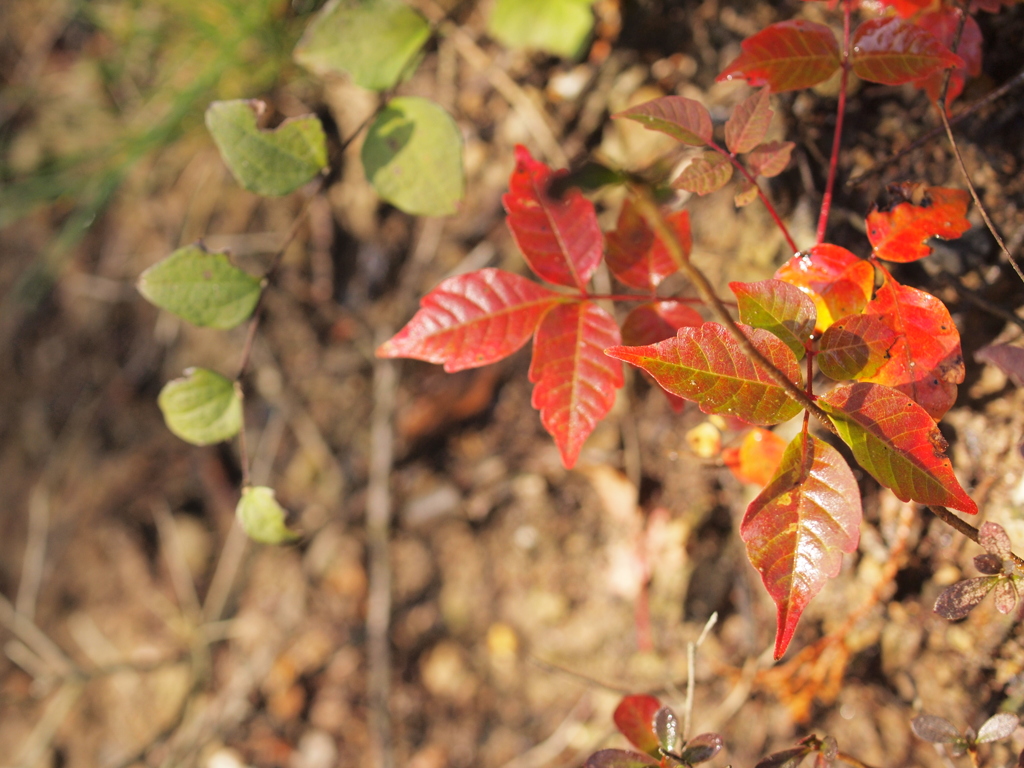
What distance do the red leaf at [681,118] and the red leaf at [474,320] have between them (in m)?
0.23

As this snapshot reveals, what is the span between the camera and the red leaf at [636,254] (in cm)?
81

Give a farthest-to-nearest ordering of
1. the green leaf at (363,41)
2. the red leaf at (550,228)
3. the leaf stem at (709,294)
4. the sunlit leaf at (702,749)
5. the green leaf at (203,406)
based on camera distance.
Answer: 1. the green leaf at (363,41)
2. the green leaf at (203,406)
3. the red leaf at (550,228)
4. the sunlit leaf at (702,749)
5. the leaf stem at (709,294)

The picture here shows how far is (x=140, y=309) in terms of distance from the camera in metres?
1.79

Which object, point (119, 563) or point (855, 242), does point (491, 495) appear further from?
point (119, 563)

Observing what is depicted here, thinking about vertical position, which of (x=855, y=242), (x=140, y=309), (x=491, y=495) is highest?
(x=855, y=242)

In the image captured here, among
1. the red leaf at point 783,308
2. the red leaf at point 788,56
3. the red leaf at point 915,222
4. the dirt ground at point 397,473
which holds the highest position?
the red leaf at point 788,56

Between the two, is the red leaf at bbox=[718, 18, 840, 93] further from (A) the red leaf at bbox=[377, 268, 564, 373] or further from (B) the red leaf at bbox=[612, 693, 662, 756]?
(B) the red leaf at bbox=[612, 693, 662, 756]

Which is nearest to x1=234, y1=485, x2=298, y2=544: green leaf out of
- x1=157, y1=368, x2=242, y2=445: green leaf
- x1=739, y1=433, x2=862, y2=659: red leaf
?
x1=157, y1=368, x2=242, y2=445: green leaf

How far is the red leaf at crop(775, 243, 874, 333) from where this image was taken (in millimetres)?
664

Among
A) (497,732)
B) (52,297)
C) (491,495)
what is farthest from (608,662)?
(52,297)

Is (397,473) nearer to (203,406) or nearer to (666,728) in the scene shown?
(203,406)

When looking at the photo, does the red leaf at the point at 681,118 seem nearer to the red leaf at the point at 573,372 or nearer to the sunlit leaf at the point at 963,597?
the red leaf at the point at 573,372

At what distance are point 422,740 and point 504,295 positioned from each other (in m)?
1.07

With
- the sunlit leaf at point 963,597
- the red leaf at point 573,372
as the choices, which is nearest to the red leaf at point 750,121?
the red leaf at point 573,372
